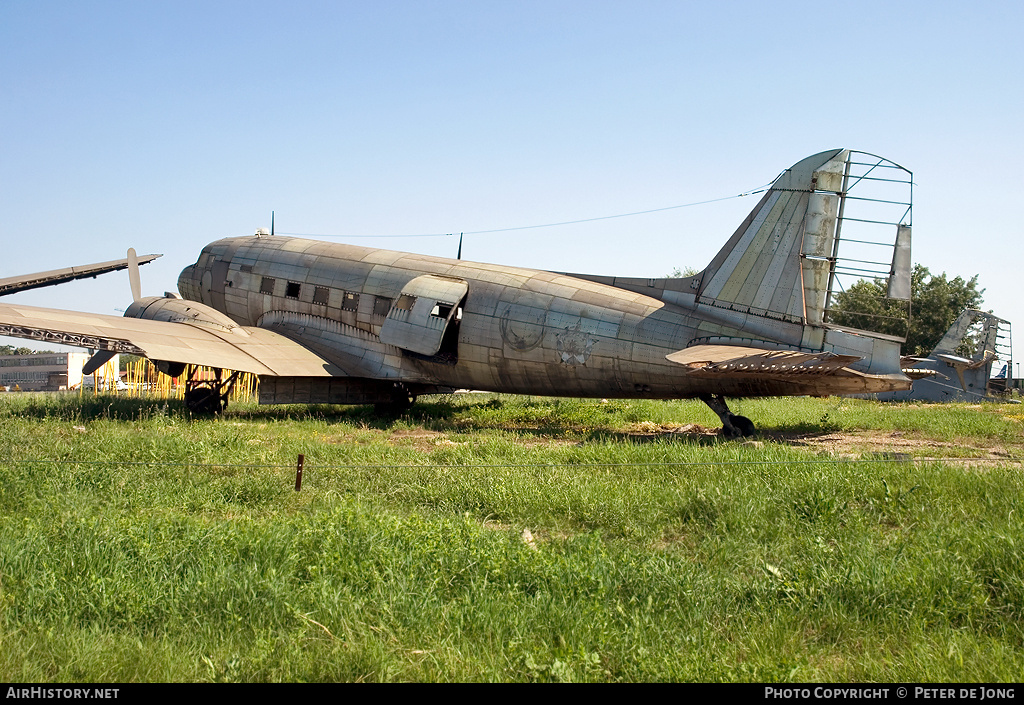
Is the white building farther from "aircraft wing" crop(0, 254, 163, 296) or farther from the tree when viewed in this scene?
the tree

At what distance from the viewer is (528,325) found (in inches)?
744

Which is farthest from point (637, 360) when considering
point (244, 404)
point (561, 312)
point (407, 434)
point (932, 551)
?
point (244, 404)

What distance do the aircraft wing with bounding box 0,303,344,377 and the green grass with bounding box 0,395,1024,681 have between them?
19.9ft

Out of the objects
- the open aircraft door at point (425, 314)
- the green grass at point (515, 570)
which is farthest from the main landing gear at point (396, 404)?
the green grass at point (515, 570)

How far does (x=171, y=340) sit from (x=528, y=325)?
9.24 meters

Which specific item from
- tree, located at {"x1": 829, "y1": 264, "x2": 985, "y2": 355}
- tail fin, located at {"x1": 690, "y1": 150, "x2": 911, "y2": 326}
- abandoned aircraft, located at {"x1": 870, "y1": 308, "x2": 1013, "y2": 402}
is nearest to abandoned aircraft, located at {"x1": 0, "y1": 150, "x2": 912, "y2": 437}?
tail fin, located at {"x1": 690, "y1": 150, "x2": 911, "y2": 326}

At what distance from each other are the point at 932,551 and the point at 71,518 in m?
9.36

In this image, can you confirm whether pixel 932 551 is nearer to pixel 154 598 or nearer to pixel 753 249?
pixel 154 598

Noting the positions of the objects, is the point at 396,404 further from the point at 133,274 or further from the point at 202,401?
the point at 133,274

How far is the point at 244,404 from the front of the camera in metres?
26.5

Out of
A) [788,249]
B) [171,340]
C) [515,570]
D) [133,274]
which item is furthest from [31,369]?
[515,570]

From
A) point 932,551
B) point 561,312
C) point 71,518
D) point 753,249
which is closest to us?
point 932,551

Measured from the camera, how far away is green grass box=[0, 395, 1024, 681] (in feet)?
18.2
